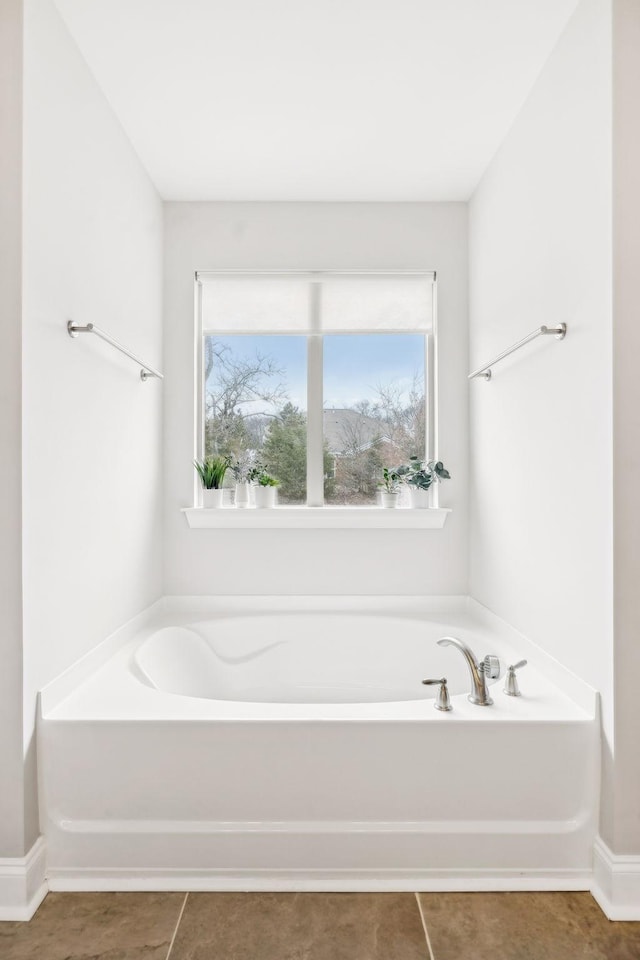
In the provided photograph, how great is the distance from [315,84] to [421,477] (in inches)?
62.4

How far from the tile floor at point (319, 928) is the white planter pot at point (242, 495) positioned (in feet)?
5.17

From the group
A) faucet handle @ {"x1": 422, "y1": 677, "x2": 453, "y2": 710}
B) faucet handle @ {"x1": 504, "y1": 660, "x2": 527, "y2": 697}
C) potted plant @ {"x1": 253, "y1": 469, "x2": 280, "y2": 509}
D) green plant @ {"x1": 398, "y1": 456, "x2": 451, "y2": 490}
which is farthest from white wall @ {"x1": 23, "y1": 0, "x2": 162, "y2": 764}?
faucet handle @ {"x1": 504, "y1": 660, "x2": 527, "y2": 697}

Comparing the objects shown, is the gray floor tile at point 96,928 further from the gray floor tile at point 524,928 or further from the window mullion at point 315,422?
the window mullion at point 315,422

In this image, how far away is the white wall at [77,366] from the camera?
155cm

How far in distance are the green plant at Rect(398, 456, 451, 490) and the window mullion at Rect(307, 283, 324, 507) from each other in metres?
0.40

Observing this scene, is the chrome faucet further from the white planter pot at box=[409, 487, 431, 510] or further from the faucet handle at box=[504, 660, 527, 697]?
the white planter pot at box=[409, 487, 431, 510]

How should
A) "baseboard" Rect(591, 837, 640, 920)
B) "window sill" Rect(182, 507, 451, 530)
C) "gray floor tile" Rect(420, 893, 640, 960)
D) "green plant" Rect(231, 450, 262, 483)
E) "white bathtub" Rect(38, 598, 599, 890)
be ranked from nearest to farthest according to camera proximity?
"gray floor tile" Rect(420, 893, 640, 960), "baseboard" Rect(591, 837, 640, 920), "white bathtub" Rect(38, 598, 599, 890), "window sill" Rect(182, 507, 451, 530), "green plant" Rect(231, 450, 262, 483)

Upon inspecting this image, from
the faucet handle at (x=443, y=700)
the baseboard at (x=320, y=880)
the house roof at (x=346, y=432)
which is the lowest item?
the baseboard at (x=320, y=880)

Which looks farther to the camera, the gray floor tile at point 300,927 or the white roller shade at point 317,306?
the white roller shade at point 317,306

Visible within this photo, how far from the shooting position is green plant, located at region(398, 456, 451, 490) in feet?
8.93

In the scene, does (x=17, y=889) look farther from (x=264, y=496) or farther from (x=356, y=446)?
(x=356, y=446)

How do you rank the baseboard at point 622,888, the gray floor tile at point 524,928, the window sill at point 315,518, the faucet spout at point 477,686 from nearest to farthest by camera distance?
the gray floor tile at point 524,928
the baseboard at point 622,888
the faucet spout at point 477,686
the window sill at point 315,518

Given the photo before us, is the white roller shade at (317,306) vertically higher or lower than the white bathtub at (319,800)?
higher

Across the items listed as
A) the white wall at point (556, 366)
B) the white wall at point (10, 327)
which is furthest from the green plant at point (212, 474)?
the white wall at point (10, 327)
